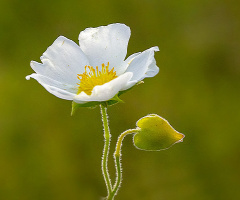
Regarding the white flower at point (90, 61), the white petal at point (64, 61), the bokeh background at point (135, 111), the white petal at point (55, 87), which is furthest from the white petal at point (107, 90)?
the bokeh background at point (135, 111)

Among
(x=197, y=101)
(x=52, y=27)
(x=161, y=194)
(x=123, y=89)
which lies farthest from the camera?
(x=52, y=27)

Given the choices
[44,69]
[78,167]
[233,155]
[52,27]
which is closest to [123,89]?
[44,69]

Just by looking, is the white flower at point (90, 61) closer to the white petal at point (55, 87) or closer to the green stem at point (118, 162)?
the white petal at point (55, 87)

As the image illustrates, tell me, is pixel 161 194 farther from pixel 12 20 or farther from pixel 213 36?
pixel 12 20

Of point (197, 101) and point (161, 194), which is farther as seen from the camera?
point (197, 101)

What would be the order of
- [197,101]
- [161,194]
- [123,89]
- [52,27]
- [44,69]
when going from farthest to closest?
[52,27] < [197,101] < [161,194] < [44,69] < [123,89]

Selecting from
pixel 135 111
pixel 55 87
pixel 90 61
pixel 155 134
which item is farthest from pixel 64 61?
pixel 135 111
